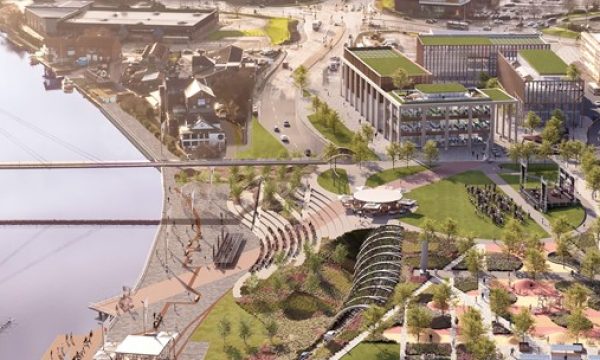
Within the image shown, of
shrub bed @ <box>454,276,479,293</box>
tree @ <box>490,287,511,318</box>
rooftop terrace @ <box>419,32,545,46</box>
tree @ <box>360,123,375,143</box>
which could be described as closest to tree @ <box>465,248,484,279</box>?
shrub bed @ <box>454,276,479,293</box>

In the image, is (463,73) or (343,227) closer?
(343,227)

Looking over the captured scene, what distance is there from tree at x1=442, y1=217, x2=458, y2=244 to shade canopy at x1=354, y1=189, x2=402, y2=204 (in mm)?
6796

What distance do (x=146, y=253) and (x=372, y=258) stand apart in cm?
1762

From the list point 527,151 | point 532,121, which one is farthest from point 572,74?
point 527,151

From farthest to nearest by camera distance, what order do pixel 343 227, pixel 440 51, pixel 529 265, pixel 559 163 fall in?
pixel 440 51 → pixel 559 163 → pixel 343 227 → pixel 529 265

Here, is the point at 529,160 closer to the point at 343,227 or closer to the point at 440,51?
the point at 343,227

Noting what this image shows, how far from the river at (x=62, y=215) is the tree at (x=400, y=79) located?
914 inches

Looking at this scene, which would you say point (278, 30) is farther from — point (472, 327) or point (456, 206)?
point (472, 327)

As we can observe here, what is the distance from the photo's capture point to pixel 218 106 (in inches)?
4321

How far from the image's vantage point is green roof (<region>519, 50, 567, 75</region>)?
346ft

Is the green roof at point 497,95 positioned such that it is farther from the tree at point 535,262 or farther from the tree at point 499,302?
the tree at point 499,302

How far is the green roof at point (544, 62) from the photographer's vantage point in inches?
4146

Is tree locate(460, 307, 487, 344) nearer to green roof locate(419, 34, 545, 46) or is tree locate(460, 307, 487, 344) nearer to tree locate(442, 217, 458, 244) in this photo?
tree locate(442, 217, 458, 244)

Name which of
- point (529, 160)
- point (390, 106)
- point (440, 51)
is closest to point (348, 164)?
point (390, 106)
